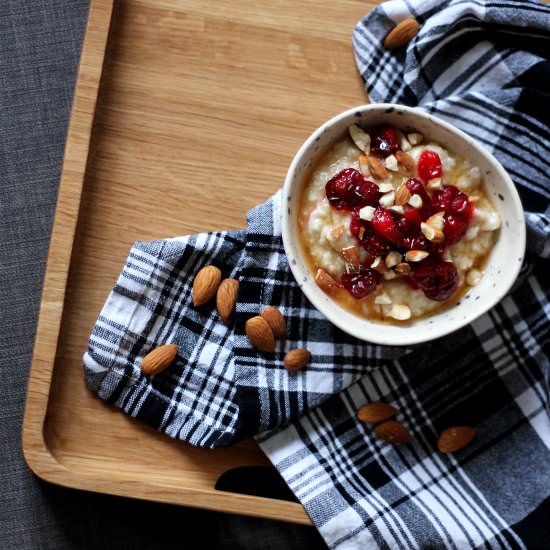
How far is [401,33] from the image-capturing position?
1.41 meters

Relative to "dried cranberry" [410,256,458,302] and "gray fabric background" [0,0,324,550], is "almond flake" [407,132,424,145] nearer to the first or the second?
"dried cranberry" [410,256,458,302]

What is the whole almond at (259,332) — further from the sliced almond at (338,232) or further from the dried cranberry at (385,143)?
the dried cranberry at (385,143)

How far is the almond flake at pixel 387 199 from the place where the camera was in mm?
1197

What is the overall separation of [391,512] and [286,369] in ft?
1.17

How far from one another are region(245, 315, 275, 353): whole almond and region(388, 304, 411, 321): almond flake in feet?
0.83

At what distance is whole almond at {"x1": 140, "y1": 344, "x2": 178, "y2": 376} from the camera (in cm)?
135

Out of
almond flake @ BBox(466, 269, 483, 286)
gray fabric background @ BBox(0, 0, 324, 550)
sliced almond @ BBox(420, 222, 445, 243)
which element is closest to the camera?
sliced almond @ BBox(420, 222, 445, 243)

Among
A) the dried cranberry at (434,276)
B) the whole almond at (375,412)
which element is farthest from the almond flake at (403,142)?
the whole almond at (375,412)

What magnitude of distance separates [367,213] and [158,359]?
0.51m

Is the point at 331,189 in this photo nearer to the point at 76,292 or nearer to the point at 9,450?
the point at 76,292

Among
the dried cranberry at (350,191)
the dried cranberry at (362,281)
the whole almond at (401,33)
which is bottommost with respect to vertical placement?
the dried cranberry at (362,281)

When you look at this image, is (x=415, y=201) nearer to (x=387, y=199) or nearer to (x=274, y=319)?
(x=387, y=199)

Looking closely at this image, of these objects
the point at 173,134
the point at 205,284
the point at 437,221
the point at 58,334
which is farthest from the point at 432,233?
the point at 58,334

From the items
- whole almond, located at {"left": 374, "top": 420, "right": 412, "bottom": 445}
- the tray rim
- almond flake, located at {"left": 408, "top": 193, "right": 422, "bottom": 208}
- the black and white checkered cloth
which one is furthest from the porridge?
the tray rim
